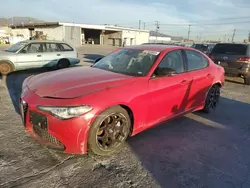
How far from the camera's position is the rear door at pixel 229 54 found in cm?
864

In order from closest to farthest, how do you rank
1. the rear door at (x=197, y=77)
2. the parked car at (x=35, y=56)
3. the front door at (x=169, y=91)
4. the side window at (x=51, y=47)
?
the front door at (x=169, y=91) < the rear door at (x=197, y=77) < the parked car at (x=35, y=56) < the side window at (x=51, y=47)

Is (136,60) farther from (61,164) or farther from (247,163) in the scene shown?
(247,163)

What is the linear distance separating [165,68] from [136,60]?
22.9 inches

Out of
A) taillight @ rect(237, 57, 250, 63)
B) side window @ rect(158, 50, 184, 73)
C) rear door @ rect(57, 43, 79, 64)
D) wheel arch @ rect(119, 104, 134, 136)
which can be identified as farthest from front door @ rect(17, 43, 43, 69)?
taillight @ rect(237, 57, 250, 63)

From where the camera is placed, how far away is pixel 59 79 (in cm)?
325

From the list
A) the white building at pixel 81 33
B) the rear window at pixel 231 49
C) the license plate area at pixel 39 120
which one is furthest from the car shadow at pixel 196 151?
the white building at pixel 81 33

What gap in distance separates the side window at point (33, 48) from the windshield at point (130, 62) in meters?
5.86

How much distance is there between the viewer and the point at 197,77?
430 cm

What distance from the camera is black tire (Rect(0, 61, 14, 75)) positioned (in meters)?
8.26

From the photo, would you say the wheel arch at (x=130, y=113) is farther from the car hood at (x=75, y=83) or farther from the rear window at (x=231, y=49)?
Result: the rear window at (x=231, y=49)

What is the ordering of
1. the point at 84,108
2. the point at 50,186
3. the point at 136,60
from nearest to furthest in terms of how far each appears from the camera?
the point at 50,186 < the point at 84,108 < the point at 136,60

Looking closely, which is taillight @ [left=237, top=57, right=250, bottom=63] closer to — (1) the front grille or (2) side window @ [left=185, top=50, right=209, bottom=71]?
(2) side window @ [left=185, top=50, right=209, bottom=71]

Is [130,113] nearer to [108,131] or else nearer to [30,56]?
[108,131]

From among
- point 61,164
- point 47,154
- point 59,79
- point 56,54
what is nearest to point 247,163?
point 61,164
